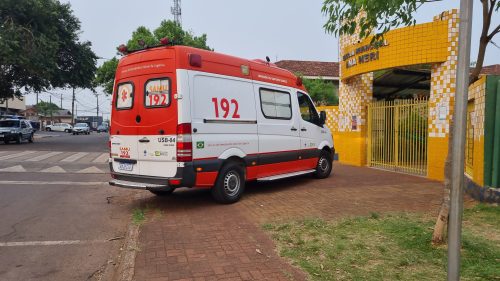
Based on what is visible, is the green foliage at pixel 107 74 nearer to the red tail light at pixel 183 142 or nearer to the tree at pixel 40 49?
the tree at pixel 40 49

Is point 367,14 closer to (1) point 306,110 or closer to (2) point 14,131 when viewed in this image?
(1) point 306,110

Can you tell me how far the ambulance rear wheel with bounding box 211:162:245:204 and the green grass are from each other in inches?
67.3

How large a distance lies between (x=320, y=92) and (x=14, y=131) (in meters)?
19.4

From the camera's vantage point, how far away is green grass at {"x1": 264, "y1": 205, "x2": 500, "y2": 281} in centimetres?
382

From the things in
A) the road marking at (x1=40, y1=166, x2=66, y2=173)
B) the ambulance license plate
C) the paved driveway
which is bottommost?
the paved driveway

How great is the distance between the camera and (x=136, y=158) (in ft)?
22.3

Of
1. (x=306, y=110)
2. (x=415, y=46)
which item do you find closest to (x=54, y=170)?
(x=306, y=110)

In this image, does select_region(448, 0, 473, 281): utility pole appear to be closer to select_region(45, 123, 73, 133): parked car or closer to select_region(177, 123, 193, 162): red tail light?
select_region(177, 123, 193, 162): red tail light

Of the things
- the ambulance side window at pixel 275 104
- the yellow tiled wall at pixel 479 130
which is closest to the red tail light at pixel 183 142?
the ambulance side window at pixel 275 104

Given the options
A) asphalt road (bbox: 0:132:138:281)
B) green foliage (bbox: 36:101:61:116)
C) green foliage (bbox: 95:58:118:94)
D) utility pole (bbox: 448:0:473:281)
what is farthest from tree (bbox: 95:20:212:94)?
green foliage (bbox: 36:101:61:116)

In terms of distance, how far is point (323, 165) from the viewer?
10.3 metres

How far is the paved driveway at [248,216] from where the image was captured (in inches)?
160

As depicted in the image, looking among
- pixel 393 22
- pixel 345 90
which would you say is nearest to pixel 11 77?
pixel 345 90

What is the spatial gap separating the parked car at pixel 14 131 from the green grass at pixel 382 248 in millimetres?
24420
